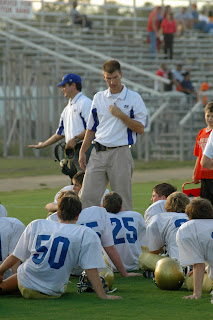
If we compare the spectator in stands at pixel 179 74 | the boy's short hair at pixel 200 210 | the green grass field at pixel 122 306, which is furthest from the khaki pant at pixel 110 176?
the spectator in stands at pixel 179 74

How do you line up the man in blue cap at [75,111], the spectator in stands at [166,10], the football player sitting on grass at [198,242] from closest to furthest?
the football player sitting on grass at [198,242] → the man in blue cap at [75,111] → the spectator in stands at [166,10]

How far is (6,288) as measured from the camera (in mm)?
6746

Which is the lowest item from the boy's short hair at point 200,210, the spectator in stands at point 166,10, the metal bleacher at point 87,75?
the metal bleacher at point 87,75

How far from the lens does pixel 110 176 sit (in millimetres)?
9289

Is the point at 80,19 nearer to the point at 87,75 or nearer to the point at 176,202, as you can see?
the point at 87,75

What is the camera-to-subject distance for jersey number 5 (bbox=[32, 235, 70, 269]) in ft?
21.0

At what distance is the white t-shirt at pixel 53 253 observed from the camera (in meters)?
6.41

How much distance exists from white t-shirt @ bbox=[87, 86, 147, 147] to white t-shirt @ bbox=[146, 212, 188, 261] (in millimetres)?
1891

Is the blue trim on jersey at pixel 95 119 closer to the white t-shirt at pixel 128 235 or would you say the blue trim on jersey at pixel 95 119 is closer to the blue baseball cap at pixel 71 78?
the blue baseball cap at pixel 71 78

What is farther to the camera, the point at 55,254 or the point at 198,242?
the point at 198,242

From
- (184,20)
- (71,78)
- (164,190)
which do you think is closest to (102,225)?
(164,190)

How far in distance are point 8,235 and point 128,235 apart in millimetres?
1543

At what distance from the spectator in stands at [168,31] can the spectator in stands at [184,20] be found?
9.59 feet

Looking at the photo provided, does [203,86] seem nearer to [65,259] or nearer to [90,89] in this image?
[90,89]
